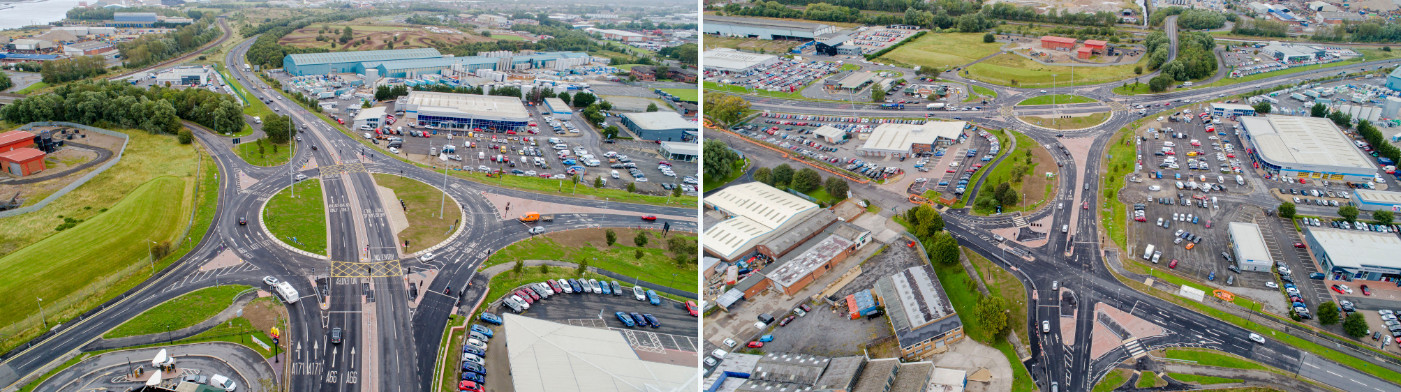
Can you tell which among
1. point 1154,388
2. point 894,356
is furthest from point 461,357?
point 1154,388

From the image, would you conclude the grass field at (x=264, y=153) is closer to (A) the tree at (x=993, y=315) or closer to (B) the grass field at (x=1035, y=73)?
(A) the tree at (x=993, y=315)

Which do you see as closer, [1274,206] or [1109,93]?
[1274,206]

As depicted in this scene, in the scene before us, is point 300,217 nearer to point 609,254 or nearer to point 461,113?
point 609,254

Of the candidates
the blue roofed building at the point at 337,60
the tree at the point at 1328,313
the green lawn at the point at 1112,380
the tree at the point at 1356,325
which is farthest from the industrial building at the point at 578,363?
the blue roofed building at the point at 337,60

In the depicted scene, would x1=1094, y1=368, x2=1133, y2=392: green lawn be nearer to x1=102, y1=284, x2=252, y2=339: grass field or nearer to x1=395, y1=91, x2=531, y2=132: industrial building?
x1=102, y1=284, x2=252, y2=339: grass field

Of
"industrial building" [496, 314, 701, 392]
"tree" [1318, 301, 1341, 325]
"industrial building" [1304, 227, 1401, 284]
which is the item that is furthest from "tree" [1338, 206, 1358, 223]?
"industrial building" [496, 314, 701, 392]

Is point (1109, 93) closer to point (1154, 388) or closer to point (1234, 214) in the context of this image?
point (1234, 214)
